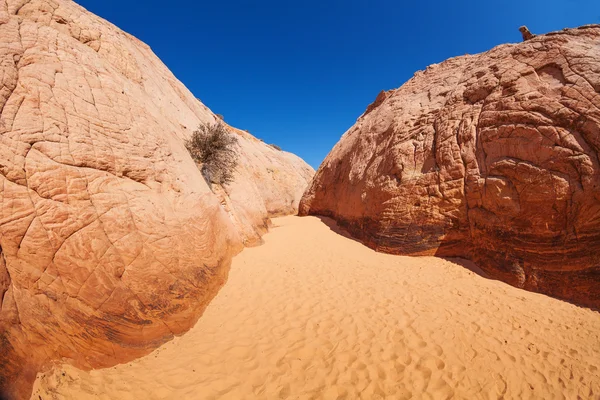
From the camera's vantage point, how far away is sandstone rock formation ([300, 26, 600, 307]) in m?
5.38

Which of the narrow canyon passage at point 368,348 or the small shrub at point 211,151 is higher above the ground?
the small shrub at point 211,151

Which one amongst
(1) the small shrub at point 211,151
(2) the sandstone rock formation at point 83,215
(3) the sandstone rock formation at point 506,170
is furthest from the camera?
(1) the small shrub at point 211,151

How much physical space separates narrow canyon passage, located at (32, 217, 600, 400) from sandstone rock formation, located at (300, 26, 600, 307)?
3.88ft

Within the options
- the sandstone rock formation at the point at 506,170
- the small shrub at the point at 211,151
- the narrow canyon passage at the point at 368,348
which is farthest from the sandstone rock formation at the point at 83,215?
the sandstone rock formation at the point at 506,170

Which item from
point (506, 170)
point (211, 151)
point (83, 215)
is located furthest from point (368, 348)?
point (211, 151)

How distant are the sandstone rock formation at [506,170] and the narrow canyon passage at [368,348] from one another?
1.18m

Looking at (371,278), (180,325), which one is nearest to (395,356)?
(371,278)

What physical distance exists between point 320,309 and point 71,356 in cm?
417

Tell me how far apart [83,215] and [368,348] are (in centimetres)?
542

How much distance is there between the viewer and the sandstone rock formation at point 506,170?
5.38 m

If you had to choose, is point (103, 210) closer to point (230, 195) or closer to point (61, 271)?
point (61, 271)

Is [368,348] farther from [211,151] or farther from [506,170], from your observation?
[211,151]

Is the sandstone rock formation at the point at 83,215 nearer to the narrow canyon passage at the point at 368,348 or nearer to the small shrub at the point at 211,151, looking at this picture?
the narrow canyon passage at the point at 368,348

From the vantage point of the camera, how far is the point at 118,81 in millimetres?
6246
